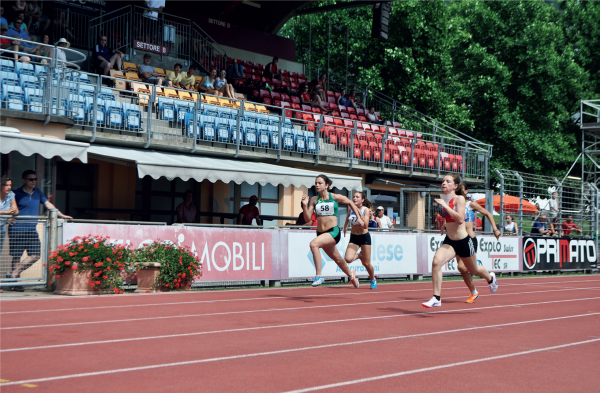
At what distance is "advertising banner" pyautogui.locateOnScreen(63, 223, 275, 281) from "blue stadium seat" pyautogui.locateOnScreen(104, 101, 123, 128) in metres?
5.69

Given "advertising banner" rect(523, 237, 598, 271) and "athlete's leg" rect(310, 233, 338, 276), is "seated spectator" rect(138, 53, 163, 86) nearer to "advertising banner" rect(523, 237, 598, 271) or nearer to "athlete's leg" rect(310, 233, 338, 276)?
"athlete's leg" rect(310, 233, 338, 276)

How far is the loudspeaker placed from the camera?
95.6ft

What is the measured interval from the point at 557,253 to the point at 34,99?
18.8 meters

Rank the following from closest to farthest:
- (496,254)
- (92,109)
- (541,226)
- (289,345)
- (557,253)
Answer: (289,345) → (92,109) → (496,254) → (557,253) → (541,226)

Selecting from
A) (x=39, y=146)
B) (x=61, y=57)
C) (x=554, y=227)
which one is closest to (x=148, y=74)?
(x=61, y=57)

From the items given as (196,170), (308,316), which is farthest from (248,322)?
(196,170)

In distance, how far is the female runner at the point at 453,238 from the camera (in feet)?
35.8

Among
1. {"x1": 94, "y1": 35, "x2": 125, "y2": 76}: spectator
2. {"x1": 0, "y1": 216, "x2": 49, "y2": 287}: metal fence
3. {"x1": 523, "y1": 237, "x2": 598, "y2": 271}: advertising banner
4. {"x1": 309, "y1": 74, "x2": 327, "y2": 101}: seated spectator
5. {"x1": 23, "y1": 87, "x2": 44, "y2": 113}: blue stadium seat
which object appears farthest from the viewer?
{"x1": 309, "y1": 74, "x2": 327, "y2": 101}: seated spectator

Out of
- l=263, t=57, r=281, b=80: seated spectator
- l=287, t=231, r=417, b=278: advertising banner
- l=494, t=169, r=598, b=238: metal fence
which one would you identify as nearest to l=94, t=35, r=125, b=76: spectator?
l=287, t=231, r=417, b=278: advertising banner

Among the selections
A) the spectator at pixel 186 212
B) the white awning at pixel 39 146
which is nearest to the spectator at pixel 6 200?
the white awning at pixel 39 146

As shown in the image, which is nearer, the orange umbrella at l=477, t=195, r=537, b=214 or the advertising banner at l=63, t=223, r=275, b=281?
the advertising banner at l=63, t=223, r=275, b=281

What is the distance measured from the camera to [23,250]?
12828 mm

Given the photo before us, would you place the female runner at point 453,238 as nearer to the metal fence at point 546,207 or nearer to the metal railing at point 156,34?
the metal fence at point 546,207

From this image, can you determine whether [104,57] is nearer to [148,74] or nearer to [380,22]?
[148,74]
